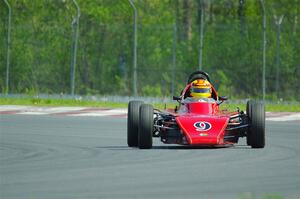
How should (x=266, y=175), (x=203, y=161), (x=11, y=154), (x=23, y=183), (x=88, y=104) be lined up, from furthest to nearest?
(x=88, y=104) → (x=11, y=154) → (x=203, y=161) → (x=266, y=175) → (x=23, y=183)

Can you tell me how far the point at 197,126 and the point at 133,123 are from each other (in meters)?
1.38

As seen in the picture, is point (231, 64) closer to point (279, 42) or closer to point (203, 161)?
point (279, 42)

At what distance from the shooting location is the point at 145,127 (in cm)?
1638

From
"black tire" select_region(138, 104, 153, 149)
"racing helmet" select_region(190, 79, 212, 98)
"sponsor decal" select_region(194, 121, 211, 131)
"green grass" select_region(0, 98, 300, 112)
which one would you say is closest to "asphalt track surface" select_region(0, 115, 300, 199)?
"black tire" select_region(138, 104, 153, 149)

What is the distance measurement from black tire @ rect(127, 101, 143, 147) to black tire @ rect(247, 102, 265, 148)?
5.63ft

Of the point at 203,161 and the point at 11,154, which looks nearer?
the point at 203,161

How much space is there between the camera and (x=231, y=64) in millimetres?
33344

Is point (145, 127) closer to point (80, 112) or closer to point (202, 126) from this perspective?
point (202, 126)

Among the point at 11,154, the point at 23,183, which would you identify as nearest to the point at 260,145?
the point at 11,154

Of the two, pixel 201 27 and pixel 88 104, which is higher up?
pixel 201 27

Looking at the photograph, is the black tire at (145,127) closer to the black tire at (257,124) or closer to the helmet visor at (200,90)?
the black tire at (257,124)

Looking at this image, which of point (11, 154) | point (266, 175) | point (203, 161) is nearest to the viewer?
point (266, 175)

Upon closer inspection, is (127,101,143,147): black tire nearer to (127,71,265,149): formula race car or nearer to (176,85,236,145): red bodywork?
(127,71,265,149): formula race car

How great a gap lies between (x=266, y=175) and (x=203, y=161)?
6.38 feet
